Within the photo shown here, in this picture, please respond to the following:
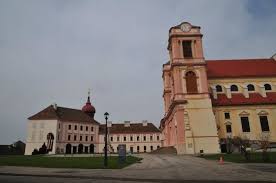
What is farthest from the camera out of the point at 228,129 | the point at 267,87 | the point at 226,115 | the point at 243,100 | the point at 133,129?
the point at 133,129

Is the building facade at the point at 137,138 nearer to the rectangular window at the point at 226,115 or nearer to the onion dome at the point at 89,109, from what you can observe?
the onion dome at the point at 89,109

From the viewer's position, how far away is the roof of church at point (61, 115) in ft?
235

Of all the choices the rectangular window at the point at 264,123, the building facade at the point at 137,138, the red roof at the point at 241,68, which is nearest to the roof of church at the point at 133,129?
the building facade at the point at 137,138

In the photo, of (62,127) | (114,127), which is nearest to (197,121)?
(62,127)

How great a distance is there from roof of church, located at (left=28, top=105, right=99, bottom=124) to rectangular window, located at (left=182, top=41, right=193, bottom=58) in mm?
43422

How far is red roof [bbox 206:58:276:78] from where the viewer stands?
50.0m

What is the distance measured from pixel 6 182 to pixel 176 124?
118 ft

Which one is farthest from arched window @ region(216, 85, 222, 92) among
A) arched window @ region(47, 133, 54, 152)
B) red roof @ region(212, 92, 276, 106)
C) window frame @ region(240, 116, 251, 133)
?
arched window @ region(47, 133, 54, 152)

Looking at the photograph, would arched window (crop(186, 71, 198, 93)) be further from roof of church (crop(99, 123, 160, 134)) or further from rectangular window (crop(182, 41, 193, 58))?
roof of church (crop(99, 123, 160, 134))

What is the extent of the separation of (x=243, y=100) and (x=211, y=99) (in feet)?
20.6

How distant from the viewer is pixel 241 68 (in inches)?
2076

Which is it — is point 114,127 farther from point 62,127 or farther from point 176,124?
point 176,124

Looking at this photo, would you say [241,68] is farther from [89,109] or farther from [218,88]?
[89,109]

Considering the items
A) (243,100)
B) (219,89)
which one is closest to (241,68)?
(219,89)
